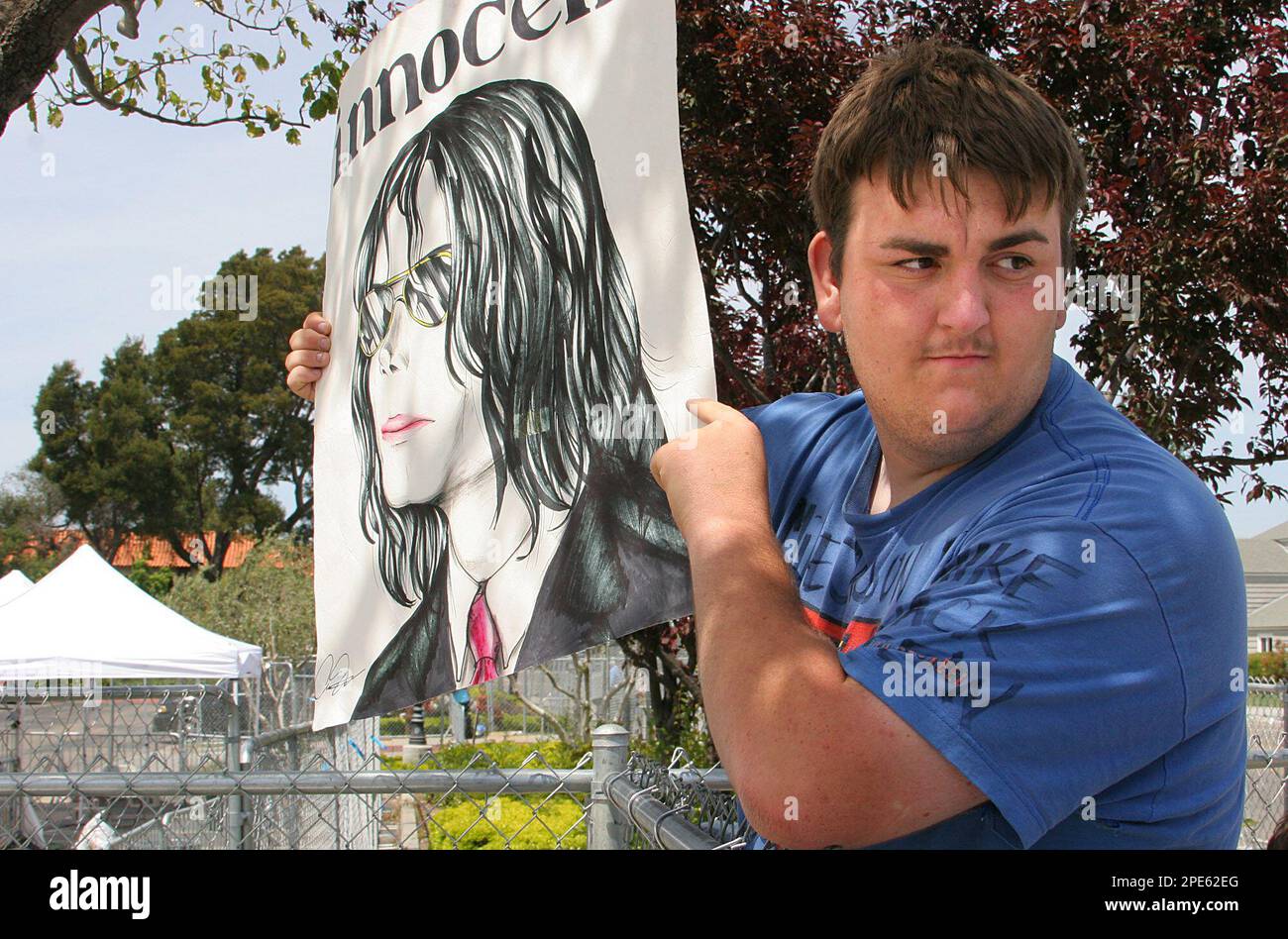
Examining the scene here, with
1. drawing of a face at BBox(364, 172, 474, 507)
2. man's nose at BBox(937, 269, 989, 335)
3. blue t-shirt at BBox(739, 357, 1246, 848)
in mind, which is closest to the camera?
blue t-shirt at BBox(739, 357, 1246, 848)

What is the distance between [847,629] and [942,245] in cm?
42

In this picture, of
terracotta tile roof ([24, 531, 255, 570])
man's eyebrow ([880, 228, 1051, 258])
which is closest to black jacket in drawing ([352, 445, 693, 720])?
man's eyebrow ([880, 228, 1051, 258])

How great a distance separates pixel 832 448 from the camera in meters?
1.52

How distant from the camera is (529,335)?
80.5 inches

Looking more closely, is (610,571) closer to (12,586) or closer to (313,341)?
(313,341)

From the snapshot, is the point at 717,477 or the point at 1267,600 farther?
the point at 1267,600

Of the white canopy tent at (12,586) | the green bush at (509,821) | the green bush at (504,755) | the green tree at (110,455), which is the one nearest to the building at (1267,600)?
the green bush at (504,755)

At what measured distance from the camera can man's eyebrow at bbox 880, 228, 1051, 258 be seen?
1.18 metres

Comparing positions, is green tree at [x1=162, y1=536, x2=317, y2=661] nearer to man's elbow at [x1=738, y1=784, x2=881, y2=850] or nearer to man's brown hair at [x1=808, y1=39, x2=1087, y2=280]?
man's brown hair at [x1=808, y1=39, x2=1087, y2=280]

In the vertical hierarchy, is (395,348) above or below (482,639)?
above

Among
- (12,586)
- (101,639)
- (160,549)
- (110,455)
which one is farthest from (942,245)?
(160,549)
